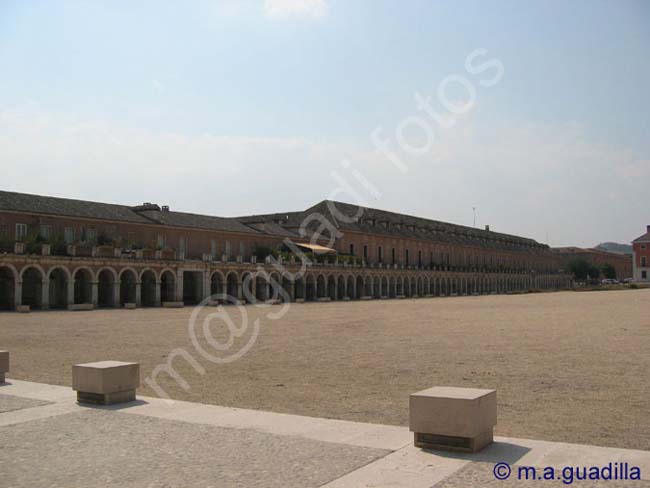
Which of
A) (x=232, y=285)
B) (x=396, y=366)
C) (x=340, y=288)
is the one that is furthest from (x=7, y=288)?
(x=340, y=288)

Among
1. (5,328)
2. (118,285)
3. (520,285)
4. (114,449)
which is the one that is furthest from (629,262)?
(114,449)

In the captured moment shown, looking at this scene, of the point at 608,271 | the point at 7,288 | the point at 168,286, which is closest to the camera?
the point at 7,288

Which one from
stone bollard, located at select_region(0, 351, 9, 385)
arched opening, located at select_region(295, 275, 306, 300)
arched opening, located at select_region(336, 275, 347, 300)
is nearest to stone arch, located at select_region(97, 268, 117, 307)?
arched opening, located at select_region(295, 275, 306, 300)

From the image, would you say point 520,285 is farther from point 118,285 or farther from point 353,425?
point 353,425

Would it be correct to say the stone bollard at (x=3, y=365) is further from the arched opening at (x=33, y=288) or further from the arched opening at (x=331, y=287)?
the arched opening at (x=331, y=287)

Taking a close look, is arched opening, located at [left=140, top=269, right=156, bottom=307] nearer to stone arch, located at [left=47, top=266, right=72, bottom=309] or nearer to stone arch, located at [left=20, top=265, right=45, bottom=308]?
stone arch, located at [left=47, top=266, right=72, bottom=309]

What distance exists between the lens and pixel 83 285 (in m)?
43.4

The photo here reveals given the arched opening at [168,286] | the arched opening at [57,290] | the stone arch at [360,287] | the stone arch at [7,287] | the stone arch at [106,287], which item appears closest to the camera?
the stone arch at [7,287]

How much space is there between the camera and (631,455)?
6.52 m

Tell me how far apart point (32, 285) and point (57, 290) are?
1653 millimetres

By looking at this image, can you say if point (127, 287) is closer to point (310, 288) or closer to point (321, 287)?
point (310, 288)

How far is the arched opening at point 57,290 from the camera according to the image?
40.9m

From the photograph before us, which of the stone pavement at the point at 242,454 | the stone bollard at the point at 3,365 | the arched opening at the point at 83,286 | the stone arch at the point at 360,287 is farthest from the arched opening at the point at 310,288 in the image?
the stone pavement at the point at 242,454

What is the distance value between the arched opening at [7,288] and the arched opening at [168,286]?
10.9 m
